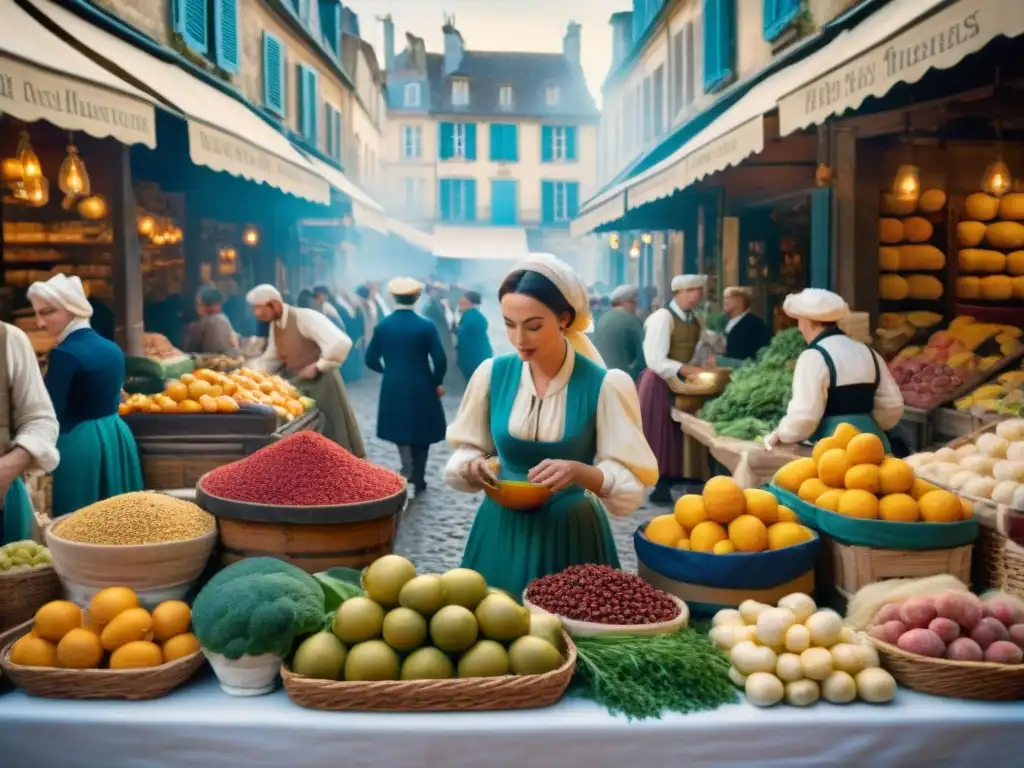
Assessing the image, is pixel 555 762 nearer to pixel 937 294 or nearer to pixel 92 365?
pixel 92 365

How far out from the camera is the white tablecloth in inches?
102

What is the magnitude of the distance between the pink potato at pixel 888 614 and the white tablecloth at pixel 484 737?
0.35 metres

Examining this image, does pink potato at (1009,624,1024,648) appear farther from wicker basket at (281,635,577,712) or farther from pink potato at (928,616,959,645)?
wicker basket at (281,635,577,712)

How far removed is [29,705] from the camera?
2.67 meters

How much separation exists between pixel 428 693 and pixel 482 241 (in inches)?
1817

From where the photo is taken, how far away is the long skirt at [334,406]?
355 inches

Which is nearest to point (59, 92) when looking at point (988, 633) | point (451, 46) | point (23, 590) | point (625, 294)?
point (23, 590)

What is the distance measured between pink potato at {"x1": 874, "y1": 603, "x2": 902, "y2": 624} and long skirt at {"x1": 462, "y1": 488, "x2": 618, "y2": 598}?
Result: 958mm

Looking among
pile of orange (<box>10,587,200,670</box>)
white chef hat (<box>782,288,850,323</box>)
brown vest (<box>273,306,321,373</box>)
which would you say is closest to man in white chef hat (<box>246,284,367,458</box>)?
brown vest (<box>273,306,321,373</box>)

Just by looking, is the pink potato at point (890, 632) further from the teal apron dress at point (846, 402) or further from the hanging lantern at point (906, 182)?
the hanging lantern at point (906, 182)

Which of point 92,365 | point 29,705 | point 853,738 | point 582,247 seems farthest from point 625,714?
point 582,247

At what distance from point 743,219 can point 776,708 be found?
1392 centimetres

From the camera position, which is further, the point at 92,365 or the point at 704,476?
the point at 704,476

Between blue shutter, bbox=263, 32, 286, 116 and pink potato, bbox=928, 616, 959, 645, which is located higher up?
blue shutter, bbox=263, 32, 286, 116
